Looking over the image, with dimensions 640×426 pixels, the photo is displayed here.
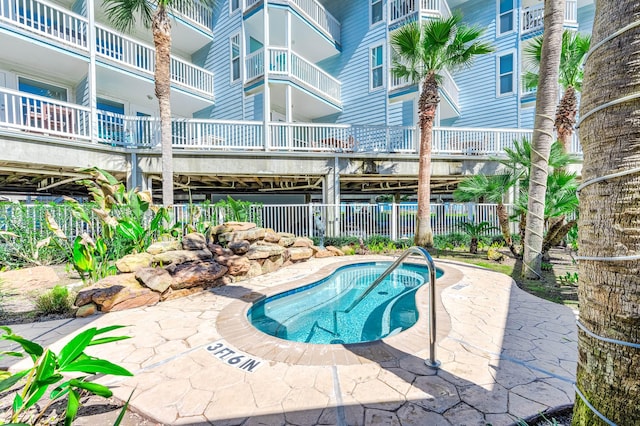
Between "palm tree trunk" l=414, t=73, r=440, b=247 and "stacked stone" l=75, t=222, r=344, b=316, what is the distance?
4.32 metres

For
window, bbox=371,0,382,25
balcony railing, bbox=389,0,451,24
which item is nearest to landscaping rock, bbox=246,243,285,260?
balcony railing, bbox=389,0,451,24

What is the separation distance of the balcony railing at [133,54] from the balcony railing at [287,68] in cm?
285

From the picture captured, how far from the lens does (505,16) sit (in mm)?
14359

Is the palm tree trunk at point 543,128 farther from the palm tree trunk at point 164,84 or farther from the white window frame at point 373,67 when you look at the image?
the palm tree trunk at point 164,84

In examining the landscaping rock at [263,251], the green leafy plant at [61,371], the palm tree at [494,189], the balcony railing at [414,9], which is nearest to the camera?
the green leafy plant at [61,371]

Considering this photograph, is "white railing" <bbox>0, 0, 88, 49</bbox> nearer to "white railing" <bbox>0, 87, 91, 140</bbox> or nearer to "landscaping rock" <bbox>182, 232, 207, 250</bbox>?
"white railing" <bbox>0, 87, 91, 140</bbox>

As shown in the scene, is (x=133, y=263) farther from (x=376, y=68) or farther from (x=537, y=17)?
(x=537, y=17)

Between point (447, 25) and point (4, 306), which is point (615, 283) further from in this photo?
point (447, 25)

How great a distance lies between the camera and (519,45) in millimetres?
13914

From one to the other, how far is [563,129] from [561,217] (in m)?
5.41

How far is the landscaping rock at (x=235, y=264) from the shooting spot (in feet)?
20.6

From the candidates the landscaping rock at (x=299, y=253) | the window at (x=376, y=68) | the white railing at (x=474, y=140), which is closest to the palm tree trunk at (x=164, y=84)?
the landscaping rock at (x=299, y=253)

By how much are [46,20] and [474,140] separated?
16.0 meters

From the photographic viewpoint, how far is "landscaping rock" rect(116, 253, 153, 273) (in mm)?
5121
